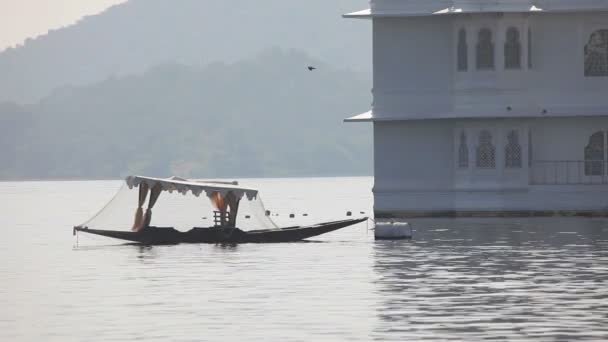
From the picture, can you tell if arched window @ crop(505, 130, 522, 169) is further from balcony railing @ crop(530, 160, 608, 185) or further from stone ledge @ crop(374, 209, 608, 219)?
stone ledge @ crop(374, 209, 608, 219)

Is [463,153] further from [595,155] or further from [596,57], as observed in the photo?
[596,57]

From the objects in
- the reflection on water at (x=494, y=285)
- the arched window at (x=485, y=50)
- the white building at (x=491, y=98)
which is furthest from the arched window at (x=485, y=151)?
the reflection on water at (x=494, y=285)

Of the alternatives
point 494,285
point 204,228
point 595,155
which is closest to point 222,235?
point 204,228

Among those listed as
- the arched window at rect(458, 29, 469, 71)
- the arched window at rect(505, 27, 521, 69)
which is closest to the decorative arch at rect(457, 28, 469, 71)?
the arched window at rect(458, 29, 469, 71)

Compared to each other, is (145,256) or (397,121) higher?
(397,121)

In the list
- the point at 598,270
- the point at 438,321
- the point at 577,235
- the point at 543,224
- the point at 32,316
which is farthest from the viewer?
the point at 543,224

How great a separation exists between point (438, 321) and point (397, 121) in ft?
143

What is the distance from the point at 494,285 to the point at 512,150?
119 feet

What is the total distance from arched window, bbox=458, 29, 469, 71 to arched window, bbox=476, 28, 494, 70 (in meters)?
0.50

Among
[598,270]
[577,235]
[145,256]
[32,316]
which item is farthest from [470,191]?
[32,316]

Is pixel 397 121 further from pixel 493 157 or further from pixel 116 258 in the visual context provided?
pixel 116 258

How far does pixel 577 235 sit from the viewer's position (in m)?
57.8

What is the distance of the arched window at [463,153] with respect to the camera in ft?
237

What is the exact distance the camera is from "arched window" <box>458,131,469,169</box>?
72125mm
